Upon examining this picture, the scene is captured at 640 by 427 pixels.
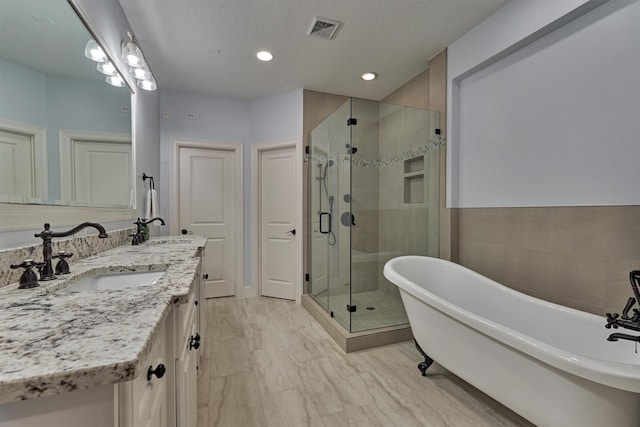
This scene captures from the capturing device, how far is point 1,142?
0.93m

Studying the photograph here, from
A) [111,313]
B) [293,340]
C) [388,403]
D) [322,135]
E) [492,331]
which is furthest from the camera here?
[322,135]

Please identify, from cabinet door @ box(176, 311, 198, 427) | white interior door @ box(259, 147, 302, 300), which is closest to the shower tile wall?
white interior door @ box(259, 147, 302, 300)

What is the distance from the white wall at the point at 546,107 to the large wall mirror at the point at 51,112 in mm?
2652

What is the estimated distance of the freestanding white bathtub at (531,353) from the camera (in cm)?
106

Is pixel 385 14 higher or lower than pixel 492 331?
higher

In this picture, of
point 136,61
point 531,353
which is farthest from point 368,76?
point 531,353

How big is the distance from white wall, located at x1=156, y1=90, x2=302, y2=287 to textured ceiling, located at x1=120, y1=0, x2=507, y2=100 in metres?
0.21

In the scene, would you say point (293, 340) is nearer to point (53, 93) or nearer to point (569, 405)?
point (569, 405)

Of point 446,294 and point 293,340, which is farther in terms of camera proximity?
point 293,340

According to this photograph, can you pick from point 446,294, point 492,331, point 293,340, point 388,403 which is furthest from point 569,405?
point 293,340

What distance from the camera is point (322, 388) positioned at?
181cm

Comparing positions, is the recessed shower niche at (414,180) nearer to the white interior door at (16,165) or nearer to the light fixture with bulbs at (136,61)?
the light fixture with bulbs at (136,61)

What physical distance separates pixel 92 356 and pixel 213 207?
3.32m

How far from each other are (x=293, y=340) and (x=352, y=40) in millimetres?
2701
